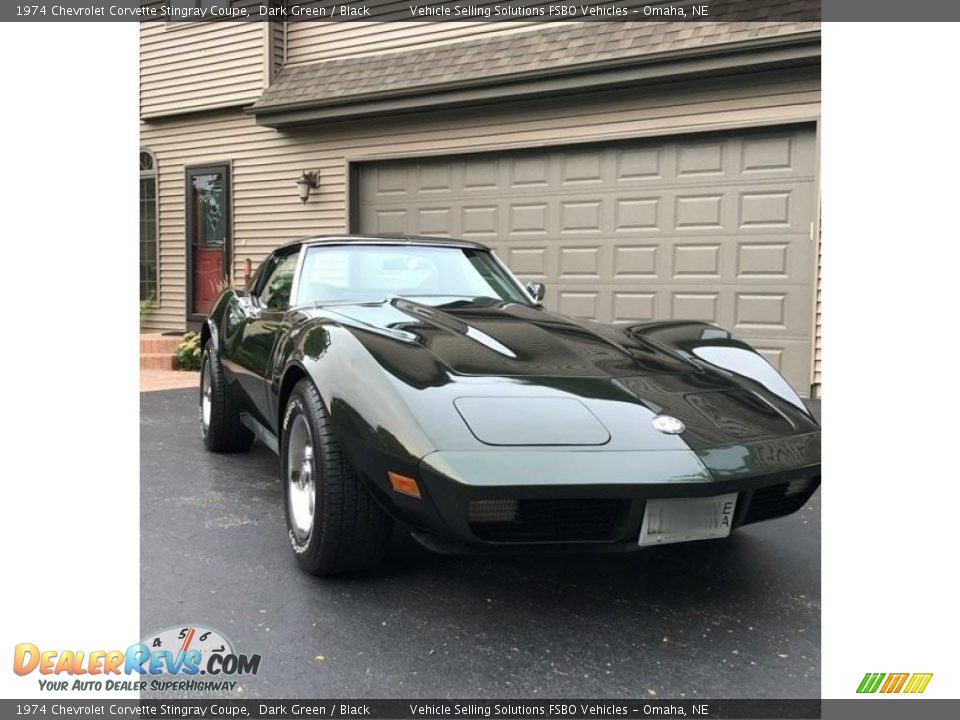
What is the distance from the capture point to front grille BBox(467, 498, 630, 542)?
254cm

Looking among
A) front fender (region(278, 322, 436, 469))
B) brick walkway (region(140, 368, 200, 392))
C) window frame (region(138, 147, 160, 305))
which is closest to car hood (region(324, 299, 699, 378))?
front fender (region(278, 322, 436, 469))

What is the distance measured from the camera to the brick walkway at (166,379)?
846 cm

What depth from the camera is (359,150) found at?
998cm

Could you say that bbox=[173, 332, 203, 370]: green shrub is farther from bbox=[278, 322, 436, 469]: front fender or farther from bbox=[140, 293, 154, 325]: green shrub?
bbox=[278, 322, 436, 469]: front fender

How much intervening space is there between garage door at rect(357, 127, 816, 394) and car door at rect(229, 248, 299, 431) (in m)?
4.33

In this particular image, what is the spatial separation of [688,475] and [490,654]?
808 millimetres

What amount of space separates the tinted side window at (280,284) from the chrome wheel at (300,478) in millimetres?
1010

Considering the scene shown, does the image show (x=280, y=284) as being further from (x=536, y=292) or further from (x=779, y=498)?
(x=779, y=498)

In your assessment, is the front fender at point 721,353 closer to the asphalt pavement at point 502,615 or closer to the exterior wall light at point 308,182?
the asphalt pavement at point 502,615

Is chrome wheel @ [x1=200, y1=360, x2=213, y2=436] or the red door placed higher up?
the red door

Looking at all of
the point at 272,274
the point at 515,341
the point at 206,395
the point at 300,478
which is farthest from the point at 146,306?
the point at 515,341

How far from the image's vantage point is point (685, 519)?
2623 mm

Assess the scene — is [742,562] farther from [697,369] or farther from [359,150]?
[359,150]

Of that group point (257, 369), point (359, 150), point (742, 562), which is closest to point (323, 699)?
point (742, 562)
